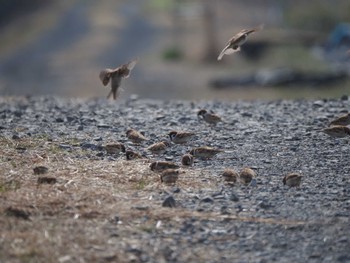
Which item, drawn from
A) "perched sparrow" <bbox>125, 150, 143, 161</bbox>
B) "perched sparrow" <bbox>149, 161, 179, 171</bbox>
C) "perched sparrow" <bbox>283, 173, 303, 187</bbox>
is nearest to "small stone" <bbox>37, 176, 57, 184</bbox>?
"perched sparrow" <bbox>149, 161, 179, 171</bbox>

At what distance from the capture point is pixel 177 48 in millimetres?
45625

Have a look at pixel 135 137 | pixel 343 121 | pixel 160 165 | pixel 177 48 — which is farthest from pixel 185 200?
pixel 177 48

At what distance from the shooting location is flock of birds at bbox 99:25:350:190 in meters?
11.1

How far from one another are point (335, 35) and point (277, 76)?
3.35 metres

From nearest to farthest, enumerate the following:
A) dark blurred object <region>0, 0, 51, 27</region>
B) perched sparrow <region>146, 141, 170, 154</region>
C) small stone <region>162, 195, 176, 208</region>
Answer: small stone <region>162, 195, 176, 208</region> → perched sparrow <region>146, 141, 170, 154</region> → dark blurred object <region>0, 0, 51, 27</region>

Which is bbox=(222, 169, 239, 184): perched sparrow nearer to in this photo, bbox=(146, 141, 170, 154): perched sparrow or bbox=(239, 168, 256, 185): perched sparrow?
bbox=(239, 168, 256, 185): perched sparrow

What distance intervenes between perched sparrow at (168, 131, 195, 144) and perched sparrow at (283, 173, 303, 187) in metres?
2.53

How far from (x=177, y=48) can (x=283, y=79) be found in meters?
12.8

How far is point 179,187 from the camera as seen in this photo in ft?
35.7

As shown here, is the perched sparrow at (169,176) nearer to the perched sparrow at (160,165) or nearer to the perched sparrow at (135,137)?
the perched sparrow at (160,165)

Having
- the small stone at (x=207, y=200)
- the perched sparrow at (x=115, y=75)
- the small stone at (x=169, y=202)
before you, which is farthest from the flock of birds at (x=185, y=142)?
the small stone at (x=169, y=202)

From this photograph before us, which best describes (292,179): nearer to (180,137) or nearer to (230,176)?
(230,176)

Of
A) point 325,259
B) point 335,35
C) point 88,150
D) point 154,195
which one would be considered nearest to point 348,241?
point 325,259

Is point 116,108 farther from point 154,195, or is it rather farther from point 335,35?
point 335,35
